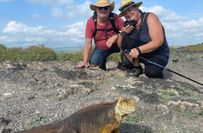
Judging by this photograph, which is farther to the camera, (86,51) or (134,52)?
(86,51)

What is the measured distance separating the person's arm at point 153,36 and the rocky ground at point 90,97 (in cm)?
57

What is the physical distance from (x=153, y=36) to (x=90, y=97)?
1951mm

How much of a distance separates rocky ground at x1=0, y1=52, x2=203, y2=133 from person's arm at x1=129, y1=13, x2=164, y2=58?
57cm

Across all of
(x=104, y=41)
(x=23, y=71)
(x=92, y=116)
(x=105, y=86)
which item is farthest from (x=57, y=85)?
(x=92, y=116)

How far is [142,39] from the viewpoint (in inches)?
363

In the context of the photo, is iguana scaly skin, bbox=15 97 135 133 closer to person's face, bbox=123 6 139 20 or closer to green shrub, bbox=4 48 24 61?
person's face, bbox=123 6 139 20

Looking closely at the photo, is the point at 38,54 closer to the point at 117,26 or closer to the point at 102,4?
the point at 117,26

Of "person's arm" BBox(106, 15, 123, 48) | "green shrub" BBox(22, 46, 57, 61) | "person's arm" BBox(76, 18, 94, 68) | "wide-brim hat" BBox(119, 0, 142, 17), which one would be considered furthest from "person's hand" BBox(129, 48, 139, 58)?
"green shrub" BBox(22, 46, 57, 61)

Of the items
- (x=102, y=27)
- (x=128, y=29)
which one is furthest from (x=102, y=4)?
(x=128, y=29)

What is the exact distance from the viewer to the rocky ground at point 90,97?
6.59 meters

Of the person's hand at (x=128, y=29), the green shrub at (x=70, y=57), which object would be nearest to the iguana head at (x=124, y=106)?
the person's hand at (x=128, y=29)

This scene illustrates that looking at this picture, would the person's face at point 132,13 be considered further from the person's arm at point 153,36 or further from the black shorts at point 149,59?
the black shorts at point 149,59

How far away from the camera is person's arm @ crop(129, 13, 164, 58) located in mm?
8859

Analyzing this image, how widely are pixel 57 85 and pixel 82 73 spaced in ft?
4.30
